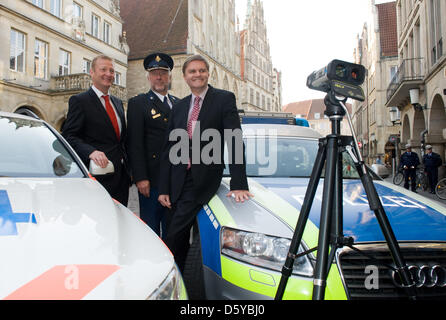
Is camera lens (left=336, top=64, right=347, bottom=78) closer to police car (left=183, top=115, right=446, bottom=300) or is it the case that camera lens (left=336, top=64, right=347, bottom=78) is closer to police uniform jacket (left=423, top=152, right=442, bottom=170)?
police car (left=183, top=115, right=446, bottom=300)

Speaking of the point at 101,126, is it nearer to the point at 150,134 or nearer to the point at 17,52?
the point at 150,134

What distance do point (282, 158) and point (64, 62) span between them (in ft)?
64.2

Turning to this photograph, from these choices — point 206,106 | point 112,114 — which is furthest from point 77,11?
point 206,106

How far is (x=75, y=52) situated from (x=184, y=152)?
66.7ft

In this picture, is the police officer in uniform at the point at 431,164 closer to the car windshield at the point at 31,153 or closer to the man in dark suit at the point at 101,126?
the man in dark suit at the point at 101,126

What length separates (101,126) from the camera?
10.3ft

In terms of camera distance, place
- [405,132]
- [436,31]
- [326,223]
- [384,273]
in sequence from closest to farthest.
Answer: [326,223], [384,273], [436,31], [405,132]

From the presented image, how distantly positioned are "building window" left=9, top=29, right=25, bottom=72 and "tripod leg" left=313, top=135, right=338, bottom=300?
18.3 meters

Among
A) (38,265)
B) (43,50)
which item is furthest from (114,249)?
(43,50)

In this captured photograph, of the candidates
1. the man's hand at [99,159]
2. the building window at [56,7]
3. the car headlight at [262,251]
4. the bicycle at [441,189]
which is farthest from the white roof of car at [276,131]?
the building window at [56,7]

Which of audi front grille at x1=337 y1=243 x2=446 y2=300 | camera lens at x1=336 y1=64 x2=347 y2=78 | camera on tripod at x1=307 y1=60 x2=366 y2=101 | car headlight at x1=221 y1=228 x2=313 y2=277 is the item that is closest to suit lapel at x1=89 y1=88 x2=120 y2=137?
car headlight at x1=221 y1=228 x2=313 y2=277

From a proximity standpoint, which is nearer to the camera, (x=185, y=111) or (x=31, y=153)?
(x=31, y=153)

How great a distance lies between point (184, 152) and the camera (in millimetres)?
2682

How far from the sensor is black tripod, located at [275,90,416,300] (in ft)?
5.33
